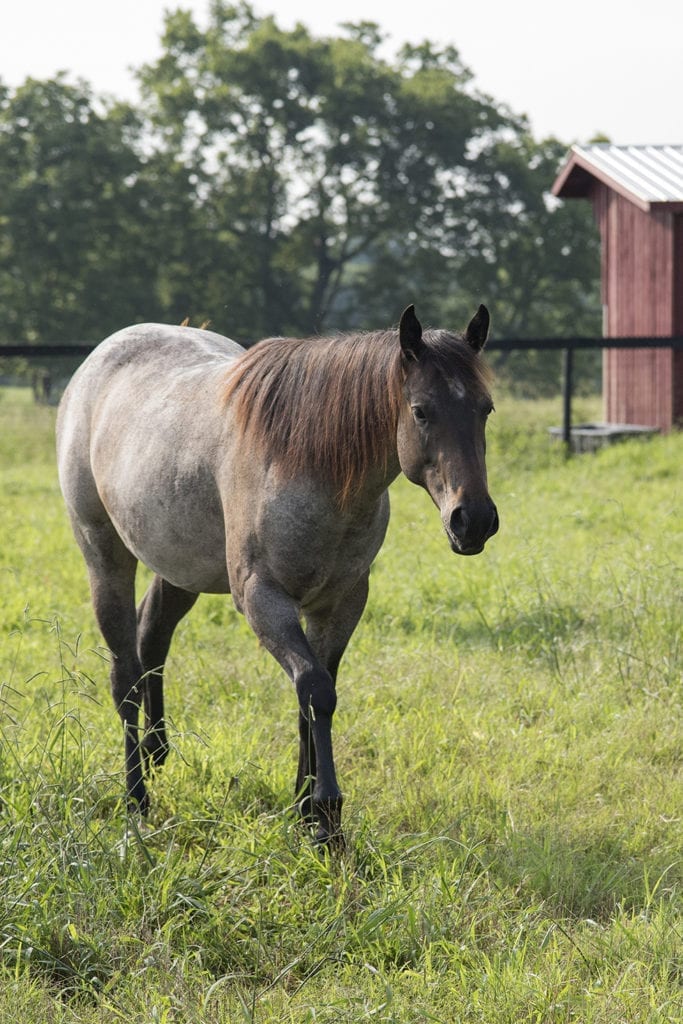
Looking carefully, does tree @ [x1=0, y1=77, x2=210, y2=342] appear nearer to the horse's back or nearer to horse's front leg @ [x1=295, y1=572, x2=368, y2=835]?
the horse's back

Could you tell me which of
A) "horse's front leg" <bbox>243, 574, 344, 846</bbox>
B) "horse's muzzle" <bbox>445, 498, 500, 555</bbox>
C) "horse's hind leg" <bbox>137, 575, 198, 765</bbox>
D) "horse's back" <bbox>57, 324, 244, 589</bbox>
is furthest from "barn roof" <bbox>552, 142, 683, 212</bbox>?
"horse's muzzle" <bbox>445, 498, 500, 555</bbox>

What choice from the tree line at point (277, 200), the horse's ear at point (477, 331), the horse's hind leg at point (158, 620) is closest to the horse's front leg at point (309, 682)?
the horse's ear at point (477, 331)

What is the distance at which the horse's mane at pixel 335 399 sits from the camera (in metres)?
3.20

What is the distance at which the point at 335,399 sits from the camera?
11.2 ft

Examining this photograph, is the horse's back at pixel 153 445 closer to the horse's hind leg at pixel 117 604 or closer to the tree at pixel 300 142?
the horse's hind leg at pixel 117 604

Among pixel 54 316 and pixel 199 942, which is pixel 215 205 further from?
pixel 199 942

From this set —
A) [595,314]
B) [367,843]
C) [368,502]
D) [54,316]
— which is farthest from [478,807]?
[595,314]

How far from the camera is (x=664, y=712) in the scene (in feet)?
15.2

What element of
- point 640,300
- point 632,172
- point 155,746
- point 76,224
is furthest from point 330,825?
point 76,224

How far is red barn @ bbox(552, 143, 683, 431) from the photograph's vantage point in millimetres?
14711

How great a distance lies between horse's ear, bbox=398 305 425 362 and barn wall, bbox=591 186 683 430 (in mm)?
12345

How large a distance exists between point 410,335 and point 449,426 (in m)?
0.28

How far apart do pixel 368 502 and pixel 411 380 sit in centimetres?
48

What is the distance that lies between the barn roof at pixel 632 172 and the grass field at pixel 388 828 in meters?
9.35
